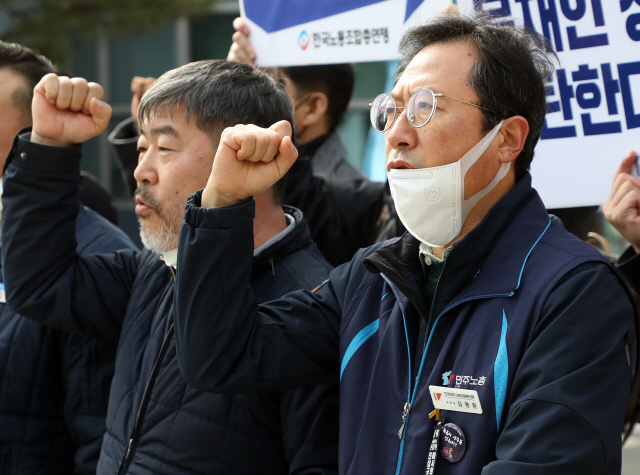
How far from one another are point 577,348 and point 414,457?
1.32ft

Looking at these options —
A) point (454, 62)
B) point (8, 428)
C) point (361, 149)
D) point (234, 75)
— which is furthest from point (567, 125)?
point (361, 149)

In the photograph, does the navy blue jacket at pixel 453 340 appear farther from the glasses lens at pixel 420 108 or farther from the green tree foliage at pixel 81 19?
the green tree foliage at pixel 81 19

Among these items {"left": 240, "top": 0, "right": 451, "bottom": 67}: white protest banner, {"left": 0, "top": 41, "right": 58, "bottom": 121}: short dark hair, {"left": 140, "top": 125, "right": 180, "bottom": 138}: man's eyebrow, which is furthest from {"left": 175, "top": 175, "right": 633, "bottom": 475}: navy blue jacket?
{"left": 0, "top": 41, "right": 58, "bottom": 121}: short dark hair

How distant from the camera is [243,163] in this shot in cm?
191

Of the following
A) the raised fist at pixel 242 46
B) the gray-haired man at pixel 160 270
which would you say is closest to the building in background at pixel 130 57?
the raised fist at pixel 242 46

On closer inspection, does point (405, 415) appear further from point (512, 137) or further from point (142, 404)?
point (142, 404)

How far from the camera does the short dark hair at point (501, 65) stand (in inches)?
72.0

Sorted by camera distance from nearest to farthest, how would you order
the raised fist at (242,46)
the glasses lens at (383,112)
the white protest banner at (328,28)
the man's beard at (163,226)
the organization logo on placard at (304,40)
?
the glasses lens at (383,112)
the man's beard at (163,226)
the white protest banner at (328,28)
the organization logo on placard at (304,40)
the raised fist at (242,46)

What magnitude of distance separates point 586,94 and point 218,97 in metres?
1.17

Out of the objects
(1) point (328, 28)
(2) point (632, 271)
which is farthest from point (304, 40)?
(2) point (632, 271)

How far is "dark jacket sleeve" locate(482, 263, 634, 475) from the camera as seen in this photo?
55.9 inches

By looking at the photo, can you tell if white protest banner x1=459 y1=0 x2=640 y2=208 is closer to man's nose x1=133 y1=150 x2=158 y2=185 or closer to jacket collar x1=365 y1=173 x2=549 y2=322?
jacket collar x1=365 y1=173 x2=549 y2=322

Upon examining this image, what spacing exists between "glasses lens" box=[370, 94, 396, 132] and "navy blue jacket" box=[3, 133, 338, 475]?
490 millimetres

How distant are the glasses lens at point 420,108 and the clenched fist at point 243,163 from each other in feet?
1.02
